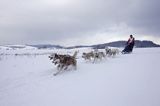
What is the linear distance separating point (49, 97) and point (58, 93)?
37 centimetres

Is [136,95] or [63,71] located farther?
[63,71]

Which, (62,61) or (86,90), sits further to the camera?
(62,61)

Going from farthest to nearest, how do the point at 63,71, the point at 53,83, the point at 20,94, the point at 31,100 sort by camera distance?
the point at 63,71
the point at 53,83
the point at 20,94
the point at 31,100

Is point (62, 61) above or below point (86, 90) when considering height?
above

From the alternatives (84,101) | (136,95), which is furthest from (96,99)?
(136,95)

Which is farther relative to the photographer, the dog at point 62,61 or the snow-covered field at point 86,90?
the dog at point 62,61

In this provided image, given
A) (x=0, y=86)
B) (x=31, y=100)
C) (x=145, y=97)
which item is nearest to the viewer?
(x=145, y=97)

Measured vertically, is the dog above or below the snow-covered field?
above

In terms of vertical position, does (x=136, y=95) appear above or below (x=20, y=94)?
above

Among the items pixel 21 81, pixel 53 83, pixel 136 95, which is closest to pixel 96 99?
pixel 136 95

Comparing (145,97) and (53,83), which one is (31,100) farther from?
(145,97)

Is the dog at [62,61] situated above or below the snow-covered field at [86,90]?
above

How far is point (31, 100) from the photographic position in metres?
6.61

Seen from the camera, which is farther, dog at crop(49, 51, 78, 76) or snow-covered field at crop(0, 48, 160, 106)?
dog at crop(49, 51, 78, 76)
